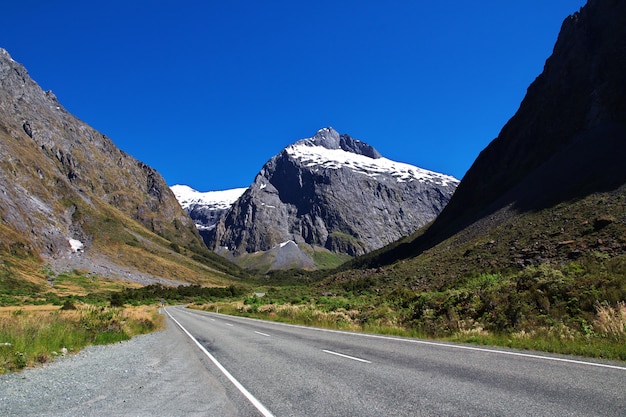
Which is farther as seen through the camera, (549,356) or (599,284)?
(599,284)

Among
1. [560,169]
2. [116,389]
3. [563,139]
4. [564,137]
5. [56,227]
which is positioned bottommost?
[116,389]

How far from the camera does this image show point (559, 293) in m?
14.9

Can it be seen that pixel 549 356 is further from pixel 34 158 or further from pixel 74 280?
pixel 34 158

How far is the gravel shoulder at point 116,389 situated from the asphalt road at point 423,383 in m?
0.60

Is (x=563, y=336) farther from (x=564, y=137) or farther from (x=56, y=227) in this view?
(x=56, y=227)

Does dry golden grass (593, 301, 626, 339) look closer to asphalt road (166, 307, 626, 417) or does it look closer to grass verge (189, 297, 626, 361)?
grass verge (189, 297, 626, 361)

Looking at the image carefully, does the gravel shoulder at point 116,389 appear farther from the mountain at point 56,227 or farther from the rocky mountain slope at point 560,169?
the mountain at point 56,227

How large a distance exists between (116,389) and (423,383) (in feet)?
21.3

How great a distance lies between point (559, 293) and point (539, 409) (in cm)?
1121

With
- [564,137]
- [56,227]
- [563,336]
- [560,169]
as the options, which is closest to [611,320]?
[563,336]

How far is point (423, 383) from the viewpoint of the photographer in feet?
24.6

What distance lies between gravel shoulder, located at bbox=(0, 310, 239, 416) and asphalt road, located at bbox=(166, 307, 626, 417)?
0.60 meters

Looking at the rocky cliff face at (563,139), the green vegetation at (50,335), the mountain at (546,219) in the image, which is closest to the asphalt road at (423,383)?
the mountain at (546,219)

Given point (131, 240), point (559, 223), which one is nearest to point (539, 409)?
point (559, 223)
